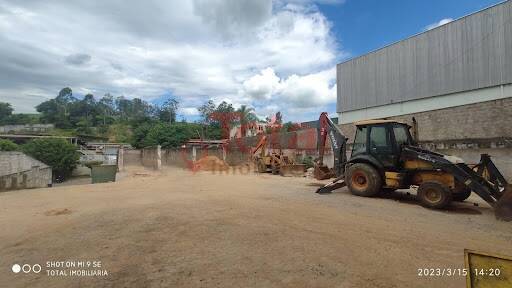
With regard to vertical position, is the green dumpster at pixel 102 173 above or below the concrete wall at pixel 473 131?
below

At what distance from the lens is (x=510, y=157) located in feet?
42.3

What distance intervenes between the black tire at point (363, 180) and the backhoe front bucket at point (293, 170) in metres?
8.46

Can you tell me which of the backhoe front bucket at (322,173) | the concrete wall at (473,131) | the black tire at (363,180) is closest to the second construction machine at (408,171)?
the black tire at (363,180)

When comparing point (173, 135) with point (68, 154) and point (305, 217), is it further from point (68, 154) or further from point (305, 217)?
point (305, 217)

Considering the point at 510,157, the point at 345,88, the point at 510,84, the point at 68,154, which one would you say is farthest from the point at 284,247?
the point at 68,154

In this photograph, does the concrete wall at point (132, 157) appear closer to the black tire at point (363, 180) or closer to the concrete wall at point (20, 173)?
the concrete wall at point (20, 173)

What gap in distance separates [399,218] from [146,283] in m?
5.25

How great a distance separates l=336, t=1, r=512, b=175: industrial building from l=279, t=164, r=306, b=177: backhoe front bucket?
571cm

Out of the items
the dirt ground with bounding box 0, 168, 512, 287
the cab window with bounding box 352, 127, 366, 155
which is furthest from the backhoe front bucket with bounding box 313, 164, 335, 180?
the dirt ground with bounding box 0, 168, 512, 287

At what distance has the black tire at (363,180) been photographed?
31.9 ft

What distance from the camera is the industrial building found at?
48.8ft

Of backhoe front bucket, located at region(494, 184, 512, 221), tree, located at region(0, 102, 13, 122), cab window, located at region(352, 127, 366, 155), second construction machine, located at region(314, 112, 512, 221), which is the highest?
tree, located at region(0, 102, 13, 122)

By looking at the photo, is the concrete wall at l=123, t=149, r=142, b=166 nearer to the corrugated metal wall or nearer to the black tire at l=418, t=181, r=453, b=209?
the corrugated metal wall

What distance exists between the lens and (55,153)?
107 ft
